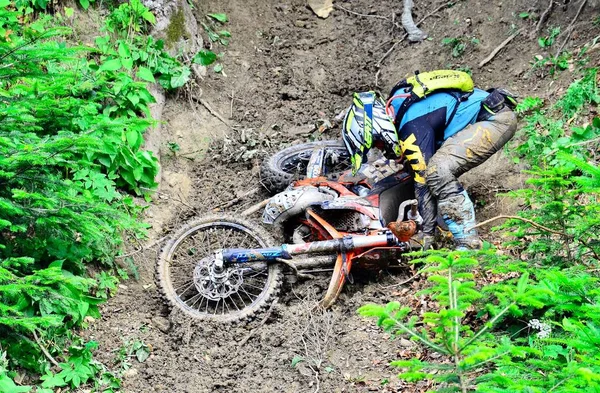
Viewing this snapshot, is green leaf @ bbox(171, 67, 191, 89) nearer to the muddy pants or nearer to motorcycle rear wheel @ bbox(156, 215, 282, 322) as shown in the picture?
motorcycle rear wheel @ bbox(156, 215, 282, 322)

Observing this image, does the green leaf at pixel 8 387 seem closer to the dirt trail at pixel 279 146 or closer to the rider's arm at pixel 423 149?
the dirt trail at pixel 279 146

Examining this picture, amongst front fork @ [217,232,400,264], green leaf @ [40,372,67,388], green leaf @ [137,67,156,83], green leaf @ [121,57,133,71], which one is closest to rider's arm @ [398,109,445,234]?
front fork @ [217,232,400,264]

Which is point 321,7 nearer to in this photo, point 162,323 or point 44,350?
point 162,323

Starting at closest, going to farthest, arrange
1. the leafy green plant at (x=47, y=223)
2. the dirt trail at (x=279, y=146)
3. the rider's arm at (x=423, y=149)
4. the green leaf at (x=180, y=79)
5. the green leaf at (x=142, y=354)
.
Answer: the leafy green plant at (x=47, y=223) < the dirt trail at (x=279, y=146) < the green leaf at (x=142, y=354) < the rider's arm at (x=423, y=149) < the green leaf at (x=180, y=79)

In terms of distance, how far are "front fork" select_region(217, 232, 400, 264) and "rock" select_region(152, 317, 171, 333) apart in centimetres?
76

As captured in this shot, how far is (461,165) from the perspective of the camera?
629 centimetres

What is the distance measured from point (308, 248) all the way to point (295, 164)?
1.80 meters

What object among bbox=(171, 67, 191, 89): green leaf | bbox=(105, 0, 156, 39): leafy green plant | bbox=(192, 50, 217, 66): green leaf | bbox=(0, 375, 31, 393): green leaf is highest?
bbox=(105, 0, 156, 39): leafy green plant

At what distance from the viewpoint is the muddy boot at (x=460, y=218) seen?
6172 millimetres

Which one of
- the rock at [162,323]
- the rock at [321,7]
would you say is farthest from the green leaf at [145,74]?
the rock at [321,7]

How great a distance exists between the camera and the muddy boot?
20.2 feet

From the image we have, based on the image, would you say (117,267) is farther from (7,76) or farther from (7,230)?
(7,76)

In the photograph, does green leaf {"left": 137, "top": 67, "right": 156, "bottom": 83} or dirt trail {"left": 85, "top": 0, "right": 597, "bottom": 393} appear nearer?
dirt trail {"left": 85, "top": 0, "right": 597, "bottom": 393}

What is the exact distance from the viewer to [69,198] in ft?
16.1
